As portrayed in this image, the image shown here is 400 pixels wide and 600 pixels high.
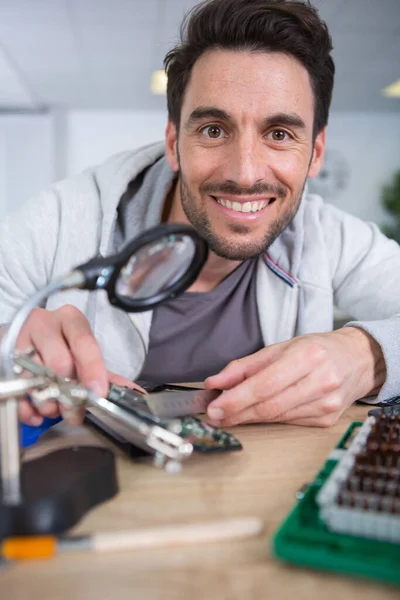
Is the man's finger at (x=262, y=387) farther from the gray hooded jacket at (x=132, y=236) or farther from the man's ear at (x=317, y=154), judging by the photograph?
the man's ear at (x=317, y=154)

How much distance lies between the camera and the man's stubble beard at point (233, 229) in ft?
4.73

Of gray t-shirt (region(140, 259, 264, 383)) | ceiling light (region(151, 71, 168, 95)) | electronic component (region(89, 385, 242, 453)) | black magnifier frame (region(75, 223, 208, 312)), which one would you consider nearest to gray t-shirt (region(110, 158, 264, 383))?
gray t-shirt (region(140, 259, 264, 383))

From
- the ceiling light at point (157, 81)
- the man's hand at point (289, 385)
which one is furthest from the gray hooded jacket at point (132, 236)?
the ceiling light at point (157, 81)

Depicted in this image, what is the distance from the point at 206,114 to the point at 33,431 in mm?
823

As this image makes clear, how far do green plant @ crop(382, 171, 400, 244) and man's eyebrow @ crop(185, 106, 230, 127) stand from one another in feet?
22.8

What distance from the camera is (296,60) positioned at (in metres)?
1.37

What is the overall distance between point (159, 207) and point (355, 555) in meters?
1.15

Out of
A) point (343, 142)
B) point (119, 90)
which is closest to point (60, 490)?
point (119, 90)

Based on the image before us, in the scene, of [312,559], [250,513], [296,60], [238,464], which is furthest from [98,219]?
[312,559]

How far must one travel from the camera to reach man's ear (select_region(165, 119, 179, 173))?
1.56 m

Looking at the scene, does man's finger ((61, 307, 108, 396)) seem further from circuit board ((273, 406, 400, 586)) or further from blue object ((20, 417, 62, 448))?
circuit board ((273, 406, 400, 586))

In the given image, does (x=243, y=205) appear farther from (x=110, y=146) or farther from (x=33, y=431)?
(x=110, y=146)

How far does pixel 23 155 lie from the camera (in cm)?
784

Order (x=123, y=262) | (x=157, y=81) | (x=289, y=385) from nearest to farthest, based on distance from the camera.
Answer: (x=123, y=262), (x=289, y=385), (x=157, y=81)
